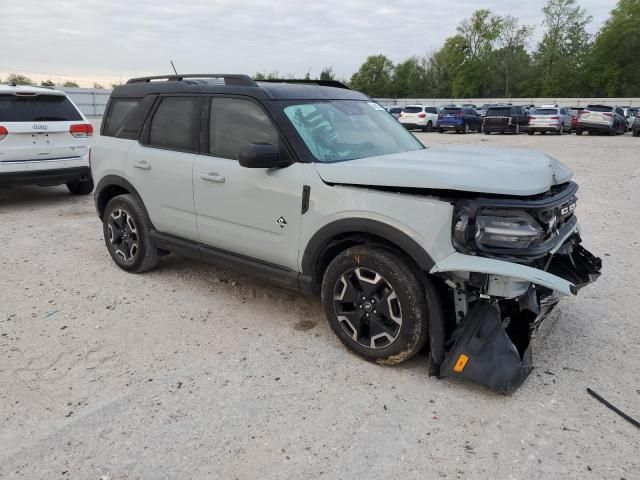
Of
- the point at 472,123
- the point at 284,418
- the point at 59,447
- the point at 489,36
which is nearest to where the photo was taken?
the point at 59,447

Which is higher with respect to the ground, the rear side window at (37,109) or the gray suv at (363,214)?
the rear side window at (37,109)

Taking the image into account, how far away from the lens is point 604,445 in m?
2.56

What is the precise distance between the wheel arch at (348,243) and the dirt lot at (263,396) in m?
0.57

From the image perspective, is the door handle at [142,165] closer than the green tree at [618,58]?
Yes

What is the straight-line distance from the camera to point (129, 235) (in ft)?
16.4

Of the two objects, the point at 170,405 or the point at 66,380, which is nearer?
the point at 170,405

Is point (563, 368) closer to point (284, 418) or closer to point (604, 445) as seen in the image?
point (604, 445)

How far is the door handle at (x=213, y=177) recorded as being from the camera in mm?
3896

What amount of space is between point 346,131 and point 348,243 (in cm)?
97

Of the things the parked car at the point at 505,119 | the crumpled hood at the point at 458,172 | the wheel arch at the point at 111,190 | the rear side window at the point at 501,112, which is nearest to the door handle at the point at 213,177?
the crumpled hood at the point at 458,172

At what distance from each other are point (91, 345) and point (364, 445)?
2196mm

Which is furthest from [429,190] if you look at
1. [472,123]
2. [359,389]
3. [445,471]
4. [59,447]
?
[472,123]

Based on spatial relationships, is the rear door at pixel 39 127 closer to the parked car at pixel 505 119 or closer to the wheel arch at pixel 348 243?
the wheel arch at pixel 348 243

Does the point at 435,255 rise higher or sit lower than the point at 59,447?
higher
